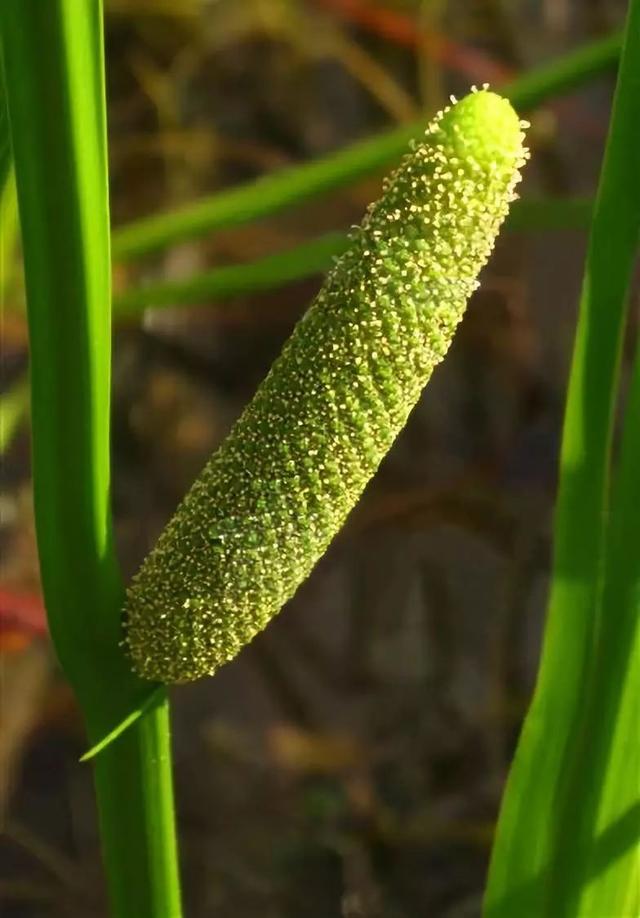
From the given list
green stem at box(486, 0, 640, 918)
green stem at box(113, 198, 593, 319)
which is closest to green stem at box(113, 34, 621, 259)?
green stem at box(113, 198, 593, 319)

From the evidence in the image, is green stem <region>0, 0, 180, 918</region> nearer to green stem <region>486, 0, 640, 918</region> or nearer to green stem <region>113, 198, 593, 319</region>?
green stem <region>486, 0, 640, 918</region>

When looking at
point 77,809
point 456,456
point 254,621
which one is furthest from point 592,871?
point 456,456

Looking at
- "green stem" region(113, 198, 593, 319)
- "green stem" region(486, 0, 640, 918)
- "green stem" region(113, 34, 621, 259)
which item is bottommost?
"green stem" region(486, 0, 640, 918)

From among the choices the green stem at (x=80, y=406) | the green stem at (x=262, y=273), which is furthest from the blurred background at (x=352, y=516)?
the green stem at (x=80, y=406)

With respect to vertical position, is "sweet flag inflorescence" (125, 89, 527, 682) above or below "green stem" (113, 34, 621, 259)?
below

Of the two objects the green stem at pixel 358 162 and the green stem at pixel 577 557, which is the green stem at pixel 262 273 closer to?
the green stem at pixel 358 162

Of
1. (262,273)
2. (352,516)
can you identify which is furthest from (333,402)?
(352,516)

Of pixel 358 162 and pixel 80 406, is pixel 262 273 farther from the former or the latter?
pixel 80 406

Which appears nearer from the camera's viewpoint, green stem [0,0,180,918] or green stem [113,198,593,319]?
green stem [0,0,180,918]
